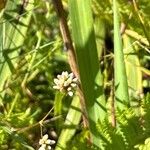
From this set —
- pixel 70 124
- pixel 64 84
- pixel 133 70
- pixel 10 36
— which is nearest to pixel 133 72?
pixel 133 70

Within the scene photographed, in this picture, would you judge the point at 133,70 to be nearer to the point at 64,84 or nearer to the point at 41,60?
the point at 41,60

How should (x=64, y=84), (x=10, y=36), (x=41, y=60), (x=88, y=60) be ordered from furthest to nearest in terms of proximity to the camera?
(x=10, y=36), (x=41, y=60), (x=88, y=60), (x=64, y=84)

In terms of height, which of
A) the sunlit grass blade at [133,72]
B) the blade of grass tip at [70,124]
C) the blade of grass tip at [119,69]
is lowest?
the blade of grass tip at [70,124]

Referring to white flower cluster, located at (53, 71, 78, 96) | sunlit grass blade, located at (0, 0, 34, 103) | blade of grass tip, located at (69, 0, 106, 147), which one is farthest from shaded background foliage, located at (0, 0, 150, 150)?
white flower cluster, located at (53, 71, 78, 96)

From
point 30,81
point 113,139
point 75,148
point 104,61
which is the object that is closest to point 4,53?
point 30,81

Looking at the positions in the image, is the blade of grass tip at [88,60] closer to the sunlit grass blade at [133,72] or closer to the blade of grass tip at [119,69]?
the blade of grass tip at [119,69]

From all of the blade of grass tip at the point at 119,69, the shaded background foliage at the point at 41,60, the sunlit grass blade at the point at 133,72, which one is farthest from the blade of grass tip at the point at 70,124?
the blade of grass tip at the point at 119,69

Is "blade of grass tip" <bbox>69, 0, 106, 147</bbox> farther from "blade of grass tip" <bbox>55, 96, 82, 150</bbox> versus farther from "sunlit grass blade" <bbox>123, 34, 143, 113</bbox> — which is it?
"sunlit grass blade" <bbox>123, 34, 143, 113</bbox>
